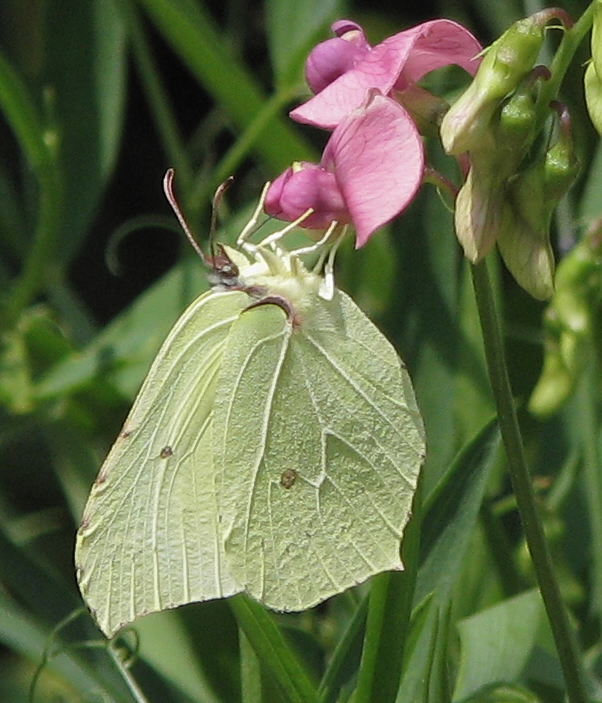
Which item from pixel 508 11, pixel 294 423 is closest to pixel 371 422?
pixel 294 423

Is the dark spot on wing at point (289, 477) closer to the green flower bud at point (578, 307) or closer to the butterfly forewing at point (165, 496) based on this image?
the butterfly forewing at point (165, 496)

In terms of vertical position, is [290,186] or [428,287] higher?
[290,186]

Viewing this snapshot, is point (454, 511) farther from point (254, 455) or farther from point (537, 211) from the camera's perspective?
point (537, 211)

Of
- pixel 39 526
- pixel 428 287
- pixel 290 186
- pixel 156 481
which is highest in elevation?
pixel 290 186

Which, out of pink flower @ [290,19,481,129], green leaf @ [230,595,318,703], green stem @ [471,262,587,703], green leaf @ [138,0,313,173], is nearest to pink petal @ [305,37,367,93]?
pink flower @ [290,19,481,129]

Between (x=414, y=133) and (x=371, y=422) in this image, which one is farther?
(x=371, y=422)

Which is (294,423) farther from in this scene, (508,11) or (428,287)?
(508,11)

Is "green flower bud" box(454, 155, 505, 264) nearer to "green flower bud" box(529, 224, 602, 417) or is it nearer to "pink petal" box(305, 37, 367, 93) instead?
"pink petal" box(305, 37, 367, 93)
